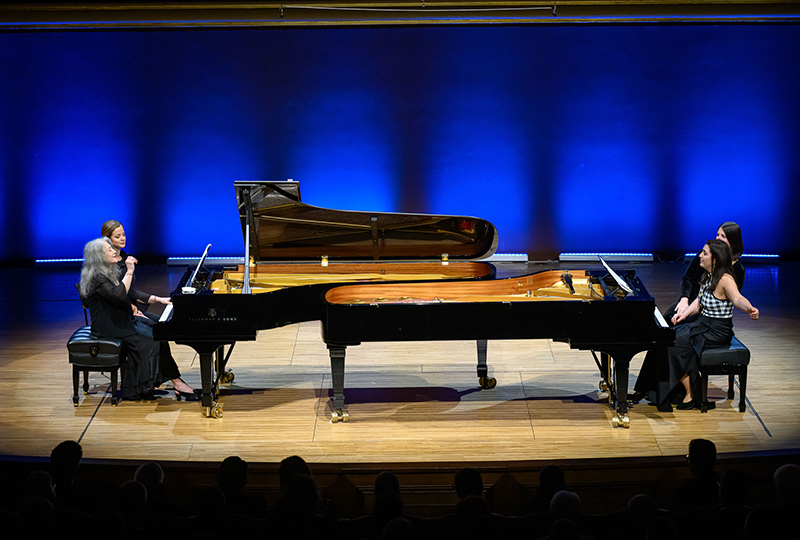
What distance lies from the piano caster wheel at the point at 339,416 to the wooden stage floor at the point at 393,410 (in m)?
0.04

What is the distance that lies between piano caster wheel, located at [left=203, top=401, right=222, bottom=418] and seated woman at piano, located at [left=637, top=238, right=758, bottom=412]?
113 inches

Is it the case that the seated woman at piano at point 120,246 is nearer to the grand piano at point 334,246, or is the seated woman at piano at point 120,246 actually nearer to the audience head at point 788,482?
the grand piano at point 334,246

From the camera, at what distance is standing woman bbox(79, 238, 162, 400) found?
5250 millimetres

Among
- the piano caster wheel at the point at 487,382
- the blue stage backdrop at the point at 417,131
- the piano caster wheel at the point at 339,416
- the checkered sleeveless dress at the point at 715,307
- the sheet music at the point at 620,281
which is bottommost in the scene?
the piano caster wheel at the point at 339,416

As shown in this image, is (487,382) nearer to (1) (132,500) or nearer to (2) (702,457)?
(2) (702,457)

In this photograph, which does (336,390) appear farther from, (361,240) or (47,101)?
(47,101)

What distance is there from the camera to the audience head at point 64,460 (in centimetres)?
336

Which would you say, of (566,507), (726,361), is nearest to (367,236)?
(726,361)

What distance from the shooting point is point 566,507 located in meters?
2.93

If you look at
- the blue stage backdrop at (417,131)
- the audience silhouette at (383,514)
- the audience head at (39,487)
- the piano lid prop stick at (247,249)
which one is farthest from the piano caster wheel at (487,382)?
the blue stage backdrop at (417,131)

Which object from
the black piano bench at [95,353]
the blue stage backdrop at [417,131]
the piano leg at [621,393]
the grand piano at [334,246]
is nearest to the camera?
the piano leg at [621,393]

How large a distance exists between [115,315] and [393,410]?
6.51 ft

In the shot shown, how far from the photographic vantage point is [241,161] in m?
9.34

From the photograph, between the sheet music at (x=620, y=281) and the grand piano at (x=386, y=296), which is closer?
the grand piano at (x=386, y=296)
